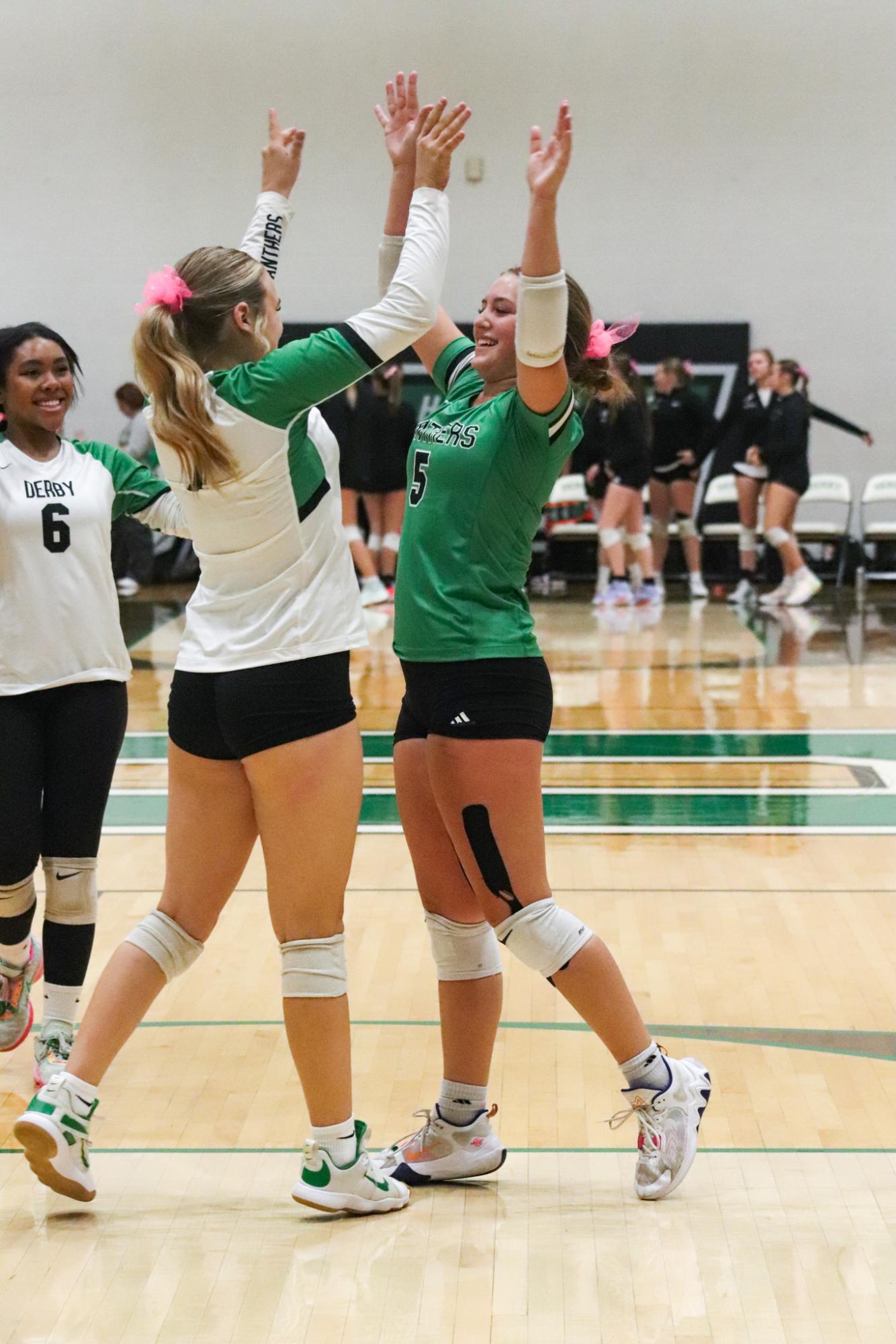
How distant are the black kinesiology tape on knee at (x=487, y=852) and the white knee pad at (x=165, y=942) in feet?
1.58

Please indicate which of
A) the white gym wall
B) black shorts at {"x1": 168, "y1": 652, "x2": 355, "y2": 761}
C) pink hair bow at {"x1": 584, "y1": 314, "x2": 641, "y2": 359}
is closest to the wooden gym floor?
black shorts at {"x1": 168, "y1": 652, "x2": 355, "y2": 761}

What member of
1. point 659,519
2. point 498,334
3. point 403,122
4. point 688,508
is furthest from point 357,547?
point 498,334

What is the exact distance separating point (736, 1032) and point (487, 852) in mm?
1071

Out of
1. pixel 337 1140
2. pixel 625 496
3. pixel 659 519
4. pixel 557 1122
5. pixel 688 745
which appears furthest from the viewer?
pixel 659 519

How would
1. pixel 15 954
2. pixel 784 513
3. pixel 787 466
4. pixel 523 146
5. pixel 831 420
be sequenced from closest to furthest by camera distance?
1. pixel 15 954
2. pixel 787 466
3. pixel 784 513
4. pixel 831 420
5. pixel 523 146

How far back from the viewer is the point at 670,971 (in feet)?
11.9

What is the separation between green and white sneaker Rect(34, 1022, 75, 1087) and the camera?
3.02 meters

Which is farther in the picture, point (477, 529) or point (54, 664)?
point (54, 664)

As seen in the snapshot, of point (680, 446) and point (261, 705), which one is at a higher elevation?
point (261, 705)

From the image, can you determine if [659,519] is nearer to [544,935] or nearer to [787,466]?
[787,466]

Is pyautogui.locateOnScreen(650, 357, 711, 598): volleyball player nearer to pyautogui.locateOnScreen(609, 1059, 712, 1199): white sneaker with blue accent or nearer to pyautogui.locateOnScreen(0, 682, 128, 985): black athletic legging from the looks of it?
pyautogui.locateOnScreen(0, 682, 128, 985): black athletic legging

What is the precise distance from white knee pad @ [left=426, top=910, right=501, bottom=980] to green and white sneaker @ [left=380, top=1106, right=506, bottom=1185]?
23 cm

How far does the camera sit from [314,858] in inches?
93.6

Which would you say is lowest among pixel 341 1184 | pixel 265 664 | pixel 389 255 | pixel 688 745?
Answer: pixel 688 745
